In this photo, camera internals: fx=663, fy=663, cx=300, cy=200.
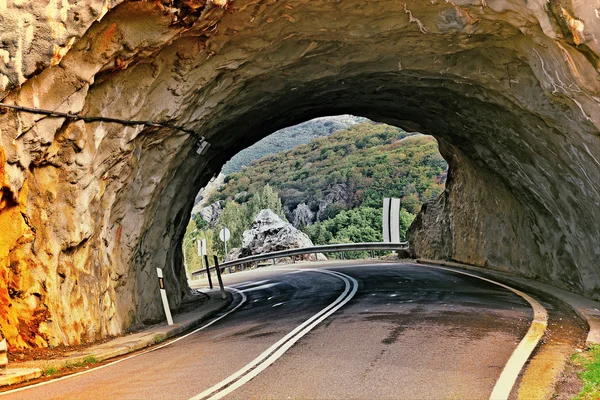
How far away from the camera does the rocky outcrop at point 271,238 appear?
41719 millimetres

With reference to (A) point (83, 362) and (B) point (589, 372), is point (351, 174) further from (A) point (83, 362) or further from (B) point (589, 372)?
(B) point (589, 372)

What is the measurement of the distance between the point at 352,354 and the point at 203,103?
8.07 metres

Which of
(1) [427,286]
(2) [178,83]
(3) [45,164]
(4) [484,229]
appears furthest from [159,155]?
(4) [484,229]

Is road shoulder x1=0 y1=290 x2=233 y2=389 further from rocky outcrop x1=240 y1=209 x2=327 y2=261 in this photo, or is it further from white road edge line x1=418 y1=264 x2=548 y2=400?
rocky outcrop x1=240 y1=209 x2=327 y2=261

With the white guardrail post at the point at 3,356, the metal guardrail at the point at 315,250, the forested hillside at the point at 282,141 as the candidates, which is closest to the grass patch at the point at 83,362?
the white guardrail post at the point at 3,356

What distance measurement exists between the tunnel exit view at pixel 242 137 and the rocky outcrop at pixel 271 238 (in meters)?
20.8

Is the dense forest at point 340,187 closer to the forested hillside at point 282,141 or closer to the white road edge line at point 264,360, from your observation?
the white road edge line at point 264,360

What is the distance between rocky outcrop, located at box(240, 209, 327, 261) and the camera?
41.7 m

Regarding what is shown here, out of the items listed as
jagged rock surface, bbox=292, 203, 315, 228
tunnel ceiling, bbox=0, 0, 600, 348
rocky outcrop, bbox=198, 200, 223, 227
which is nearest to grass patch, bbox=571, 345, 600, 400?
tunnel ceiling, bbox=0, 0, 600, 348

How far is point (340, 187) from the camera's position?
86500 millimetres

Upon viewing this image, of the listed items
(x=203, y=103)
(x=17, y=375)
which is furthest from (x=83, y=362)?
(x=203, y=103)

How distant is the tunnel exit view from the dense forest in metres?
48.1

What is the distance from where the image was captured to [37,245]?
11766 mm

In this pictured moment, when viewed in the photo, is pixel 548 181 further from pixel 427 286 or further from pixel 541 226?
pixel 427 286
